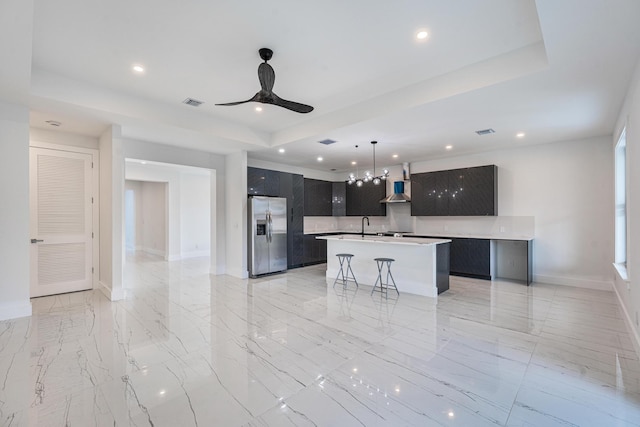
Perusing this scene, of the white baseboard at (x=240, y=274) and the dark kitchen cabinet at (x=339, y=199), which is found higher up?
the dark kitchen cabinet at (x=339, y=199)

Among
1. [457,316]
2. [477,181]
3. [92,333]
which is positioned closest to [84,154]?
[92,333]

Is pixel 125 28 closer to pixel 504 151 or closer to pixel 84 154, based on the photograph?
pixel 84 154

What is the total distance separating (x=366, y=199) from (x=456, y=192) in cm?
245

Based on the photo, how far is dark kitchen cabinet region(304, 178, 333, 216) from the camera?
826cm

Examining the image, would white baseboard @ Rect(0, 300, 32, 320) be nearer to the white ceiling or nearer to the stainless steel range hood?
the white ceiling

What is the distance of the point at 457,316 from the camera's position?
381 cm

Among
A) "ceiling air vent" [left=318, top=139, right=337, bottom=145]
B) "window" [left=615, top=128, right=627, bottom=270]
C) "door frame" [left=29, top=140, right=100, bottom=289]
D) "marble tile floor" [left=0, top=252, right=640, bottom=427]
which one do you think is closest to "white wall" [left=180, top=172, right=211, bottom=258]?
"door frame" [left=29, top=140, right=100, bottom=289]

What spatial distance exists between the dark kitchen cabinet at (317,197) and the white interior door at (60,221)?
472cm

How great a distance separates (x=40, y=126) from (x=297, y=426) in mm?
5722

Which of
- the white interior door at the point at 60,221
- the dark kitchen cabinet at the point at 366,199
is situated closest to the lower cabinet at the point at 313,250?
the dark kitchen cabinet at the point at 366,199

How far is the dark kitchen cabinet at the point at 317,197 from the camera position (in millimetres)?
8258

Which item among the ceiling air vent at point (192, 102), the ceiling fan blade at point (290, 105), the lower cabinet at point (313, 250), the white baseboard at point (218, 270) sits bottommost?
the white baseboard at point (218, 270)

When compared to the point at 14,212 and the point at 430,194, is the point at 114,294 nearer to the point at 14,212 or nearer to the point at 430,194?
the point at 14,212

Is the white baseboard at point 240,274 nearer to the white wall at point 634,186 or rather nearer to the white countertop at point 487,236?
the white countertop at point 487,236
